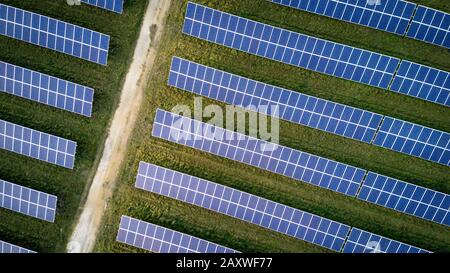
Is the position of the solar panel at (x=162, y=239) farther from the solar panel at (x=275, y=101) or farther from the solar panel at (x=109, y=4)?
the solar panel at (x=109, y=4)

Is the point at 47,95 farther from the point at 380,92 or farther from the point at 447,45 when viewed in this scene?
the point at 447,45

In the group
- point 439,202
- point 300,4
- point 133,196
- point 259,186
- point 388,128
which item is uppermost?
point 300,4

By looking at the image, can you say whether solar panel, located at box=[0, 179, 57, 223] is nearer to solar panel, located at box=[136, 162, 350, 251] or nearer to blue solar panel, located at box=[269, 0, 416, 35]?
solar panel, located at box=[136, 162, 350, 251]

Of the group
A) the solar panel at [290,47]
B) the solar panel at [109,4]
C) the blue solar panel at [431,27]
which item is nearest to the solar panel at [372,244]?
the solar panel at [290,47]

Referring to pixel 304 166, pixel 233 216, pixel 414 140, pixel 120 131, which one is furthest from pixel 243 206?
pixel 414 140

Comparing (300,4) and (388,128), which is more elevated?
(300,4)

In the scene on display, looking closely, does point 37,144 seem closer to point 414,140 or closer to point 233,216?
point 233,216

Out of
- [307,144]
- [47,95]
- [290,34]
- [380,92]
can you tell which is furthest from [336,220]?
[47,95]
